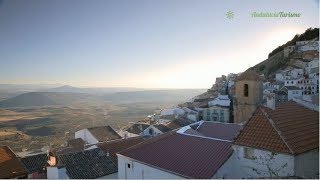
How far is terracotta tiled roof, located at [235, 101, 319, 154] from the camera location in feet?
40.1

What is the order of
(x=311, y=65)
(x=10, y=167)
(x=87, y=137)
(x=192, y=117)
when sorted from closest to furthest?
1. (x=10, y=167)
2. (x=87, y=137)
3. (x=192, y=117)
4. (x=311, y=65)

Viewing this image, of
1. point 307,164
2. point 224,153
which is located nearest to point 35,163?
point 224,153

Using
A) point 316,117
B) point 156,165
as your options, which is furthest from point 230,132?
point 156,165

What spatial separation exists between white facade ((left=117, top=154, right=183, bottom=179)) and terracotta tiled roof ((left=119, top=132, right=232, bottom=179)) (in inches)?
8.5

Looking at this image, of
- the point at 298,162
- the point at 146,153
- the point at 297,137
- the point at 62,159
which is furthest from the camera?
the point at 62,159

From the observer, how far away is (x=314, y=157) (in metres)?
12.5

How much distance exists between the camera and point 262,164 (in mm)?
12602

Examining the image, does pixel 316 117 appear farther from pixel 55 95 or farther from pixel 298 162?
pixel 55 95

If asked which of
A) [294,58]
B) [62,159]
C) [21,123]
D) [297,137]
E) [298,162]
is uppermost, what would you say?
[294,58]

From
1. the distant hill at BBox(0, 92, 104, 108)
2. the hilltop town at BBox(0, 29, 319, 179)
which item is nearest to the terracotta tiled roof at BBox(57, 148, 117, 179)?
the hilltop town at BBox(0, 29, 319, 179)

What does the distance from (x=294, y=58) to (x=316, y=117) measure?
51.6 m

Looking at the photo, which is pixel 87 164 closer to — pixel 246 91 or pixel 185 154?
pixel 185 154

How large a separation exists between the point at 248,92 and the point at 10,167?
56.8ft

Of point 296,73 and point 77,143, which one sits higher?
point 296,73
